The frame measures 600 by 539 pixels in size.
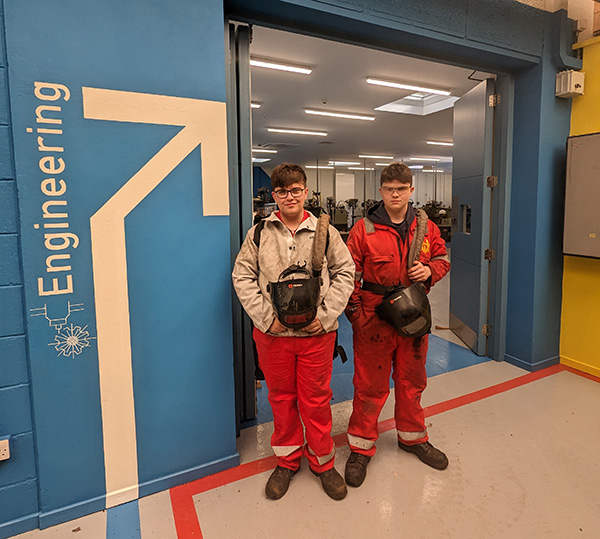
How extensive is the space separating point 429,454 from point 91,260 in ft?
6.48

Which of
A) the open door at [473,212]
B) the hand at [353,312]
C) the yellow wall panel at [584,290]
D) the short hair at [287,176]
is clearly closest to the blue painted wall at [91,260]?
the short hair at [287,176]

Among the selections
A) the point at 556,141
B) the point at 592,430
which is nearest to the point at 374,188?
the point at 556,141

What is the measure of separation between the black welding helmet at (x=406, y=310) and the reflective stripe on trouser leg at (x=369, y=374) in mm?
121

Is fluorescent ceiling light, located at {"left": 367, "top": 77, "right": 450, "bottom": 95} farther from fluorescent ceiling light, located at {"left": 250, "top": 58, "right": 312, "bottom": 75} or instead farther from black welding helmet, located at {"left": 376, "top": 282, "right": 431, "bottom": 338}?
black welding helmet, located at {"left": 376, "top": 282, "right": 431, "bottom": 338}

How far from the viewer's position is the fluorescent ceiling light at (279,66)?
4.97 m

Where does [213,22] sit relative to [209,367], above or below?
above

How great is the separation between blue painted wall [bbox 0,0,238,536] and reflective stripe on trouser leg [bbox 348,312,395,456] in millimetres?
715

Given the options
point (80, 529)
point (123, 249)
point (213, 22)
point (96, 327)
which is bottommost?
point (80, 529)

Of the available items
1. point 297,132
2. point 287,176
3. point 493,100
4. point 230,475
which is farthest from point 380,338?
point 297,132

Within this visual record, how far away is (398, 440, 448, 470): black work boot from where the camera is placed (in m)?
2.16

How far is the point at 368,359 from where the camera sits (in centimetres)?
217

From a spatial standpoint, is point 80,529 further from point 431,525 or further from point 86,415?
point 431,525

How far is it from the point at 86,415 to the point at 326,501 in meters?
1.19

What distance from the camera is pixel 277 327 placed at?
6.11ft
